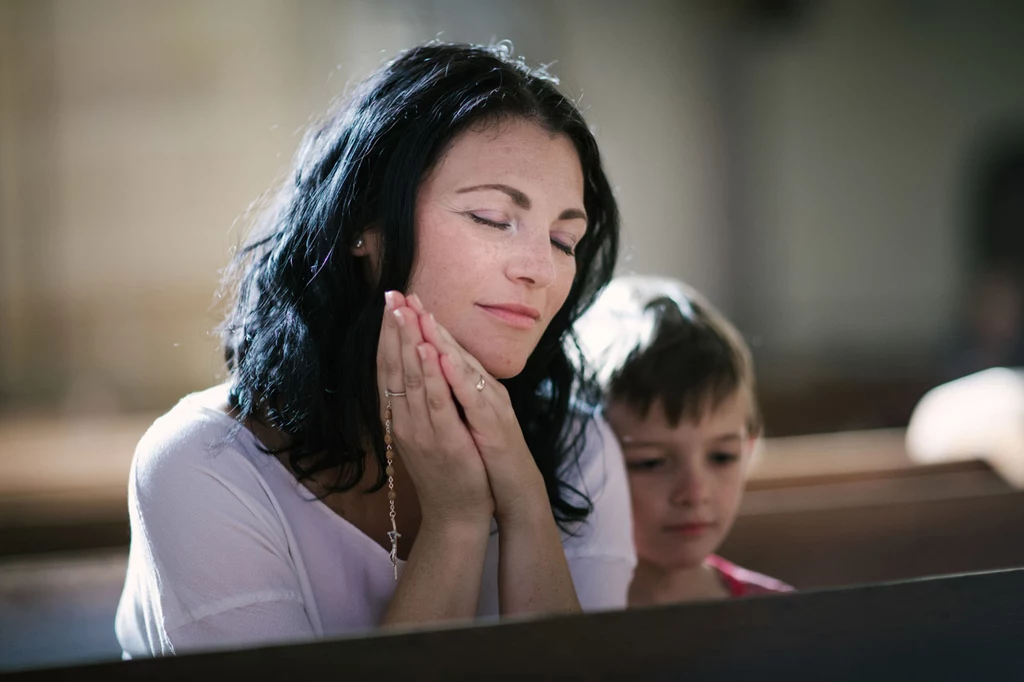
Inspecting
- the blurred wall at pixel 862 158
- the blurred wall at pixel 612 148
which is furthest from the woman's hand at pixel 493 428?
the blurred wall at pixel 862 158

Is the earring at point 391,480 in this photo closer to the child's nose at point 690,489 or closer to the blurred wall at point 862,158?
the child's nose at point 690,489

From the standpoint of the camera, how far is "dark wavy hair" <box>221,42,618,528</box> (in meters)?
1.13

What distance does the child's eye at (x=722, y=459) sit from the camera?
1484mm

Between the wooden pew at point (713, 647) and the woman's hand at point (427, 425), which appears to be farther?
the woman's hand at point (427, 425)

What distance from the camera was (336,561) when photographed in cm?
119

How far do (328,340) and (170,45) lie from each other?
483 centimetres

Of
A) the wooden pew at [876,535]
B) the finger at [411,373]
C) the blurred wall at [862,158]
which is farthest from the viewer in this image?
A: the blurred wall at [862,158]

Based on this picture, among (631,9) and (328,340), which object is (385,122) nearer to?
(328,340)

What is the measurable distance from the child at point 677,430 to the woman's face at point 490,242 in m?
0.38

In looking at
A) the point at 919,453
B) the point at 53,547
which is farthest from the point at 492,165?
the point at 919,453

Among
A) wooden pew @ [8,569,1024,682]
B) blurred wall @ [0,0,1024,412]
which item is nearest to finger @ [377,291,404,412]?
A: wooden pew @ [8,569,1024,682]

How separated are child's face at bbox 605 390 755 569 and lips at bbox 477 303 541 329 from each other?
0.40 meters

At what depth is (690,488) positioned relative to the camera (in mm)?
1439

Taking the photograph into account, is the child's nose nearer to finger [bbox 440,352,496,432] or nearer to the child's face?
the child's face
